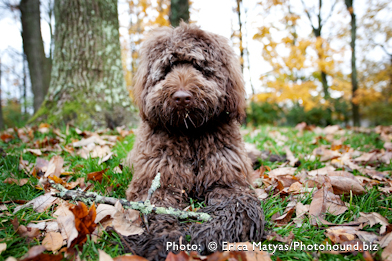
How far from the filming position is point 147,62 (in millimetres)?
2416

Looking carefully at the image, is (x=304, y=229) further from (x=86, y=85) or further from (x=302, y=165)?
(x=86, y=85)

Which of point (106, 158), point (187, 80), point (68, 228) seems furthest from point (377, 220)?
point (106, 158)

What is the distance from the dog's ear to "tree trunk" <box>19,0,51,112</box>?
9833mm

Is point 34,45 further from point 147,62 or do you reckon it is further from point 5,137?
point 147,62

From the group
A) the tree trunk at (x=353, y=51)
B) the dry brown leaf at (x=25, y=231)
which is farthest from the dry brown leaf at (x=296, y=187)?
the tree trunk at (x=353, y=51)

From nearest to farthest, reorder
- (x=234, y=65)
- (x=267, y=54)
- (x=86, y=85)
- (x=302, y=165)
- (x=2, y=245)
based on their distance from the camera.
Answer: (x=2, y=245), (x=234, y=65), (x=302, y=165), (x=86, y=85), (x=267, y=54)

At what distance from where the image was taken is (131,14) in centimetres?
1814

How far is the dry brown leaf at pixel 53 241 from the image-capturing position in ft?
5.09

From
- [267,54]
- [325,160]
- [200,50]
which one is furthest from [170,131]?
[267,54]

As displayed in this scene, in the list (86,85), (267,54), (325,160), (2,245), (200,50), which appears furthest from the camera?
(267,54)

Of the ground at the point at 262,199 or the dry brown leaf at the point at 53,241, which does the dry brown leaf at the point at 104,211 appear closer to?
the ground at the point at 262,199

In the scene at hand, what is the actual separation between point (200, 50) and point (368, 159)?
9.17ft

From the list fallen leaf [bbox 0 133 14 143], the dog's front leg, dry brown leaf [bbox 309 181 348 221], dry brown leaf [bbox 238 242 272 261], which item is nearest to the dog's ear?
the dog's front leg

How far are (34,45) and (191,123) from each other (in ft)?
36.3
